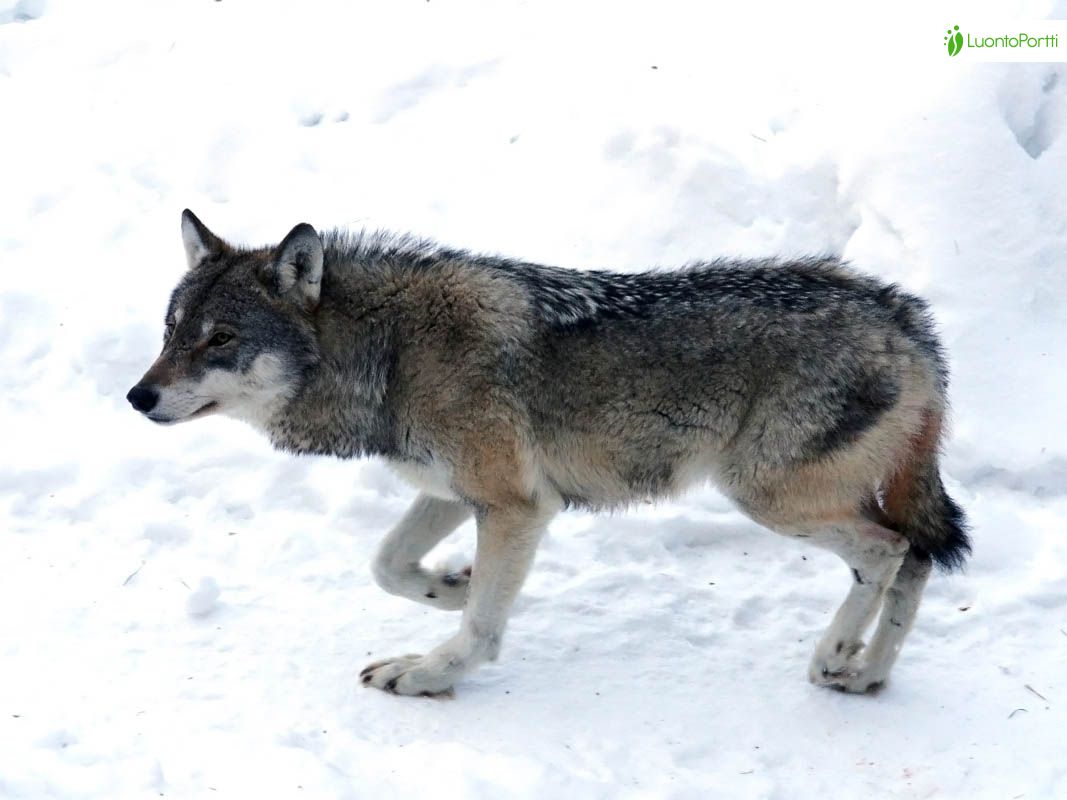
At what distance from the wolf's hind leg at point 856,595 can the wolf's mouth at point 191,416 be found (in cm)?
260

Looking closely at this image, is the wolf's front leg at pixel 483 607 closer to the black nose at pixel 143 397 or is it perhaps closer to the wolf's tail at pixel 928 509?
the black nose at pixel 143 397

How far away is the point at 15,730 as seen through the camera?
5000 mm

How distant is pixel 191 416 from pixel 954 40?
611cm

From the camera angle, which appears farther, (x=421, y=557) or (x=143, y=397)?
(x=421, y=557)

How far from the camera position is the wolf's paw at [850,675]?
572 cm

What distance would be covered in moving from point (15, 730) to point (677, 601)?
9.85ft

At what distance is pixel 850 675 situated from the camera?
573 centimetres

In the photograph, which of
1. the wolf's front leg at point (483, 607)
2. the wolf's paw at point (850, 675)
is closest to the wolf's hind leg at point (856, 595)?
the wolf's paw at point (850, 675)

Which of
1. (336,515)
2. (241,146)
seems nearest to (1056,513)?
(336,515)

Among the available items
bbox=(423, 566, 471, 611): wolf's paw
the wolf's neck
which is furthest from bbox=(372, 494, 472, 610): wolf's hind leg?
the wolf's neck

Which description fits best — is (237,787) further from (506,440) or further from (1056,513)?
(1056,513)

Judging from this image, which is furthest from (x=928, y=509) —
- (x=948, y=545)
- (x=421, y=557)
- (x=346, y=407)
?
(x=346, y=407)

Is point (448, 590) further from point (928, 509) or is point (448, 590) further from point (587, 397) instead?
point (928, 509)

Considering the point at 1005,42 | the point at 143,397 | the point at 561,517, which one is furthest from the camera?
the point at 1005,42
